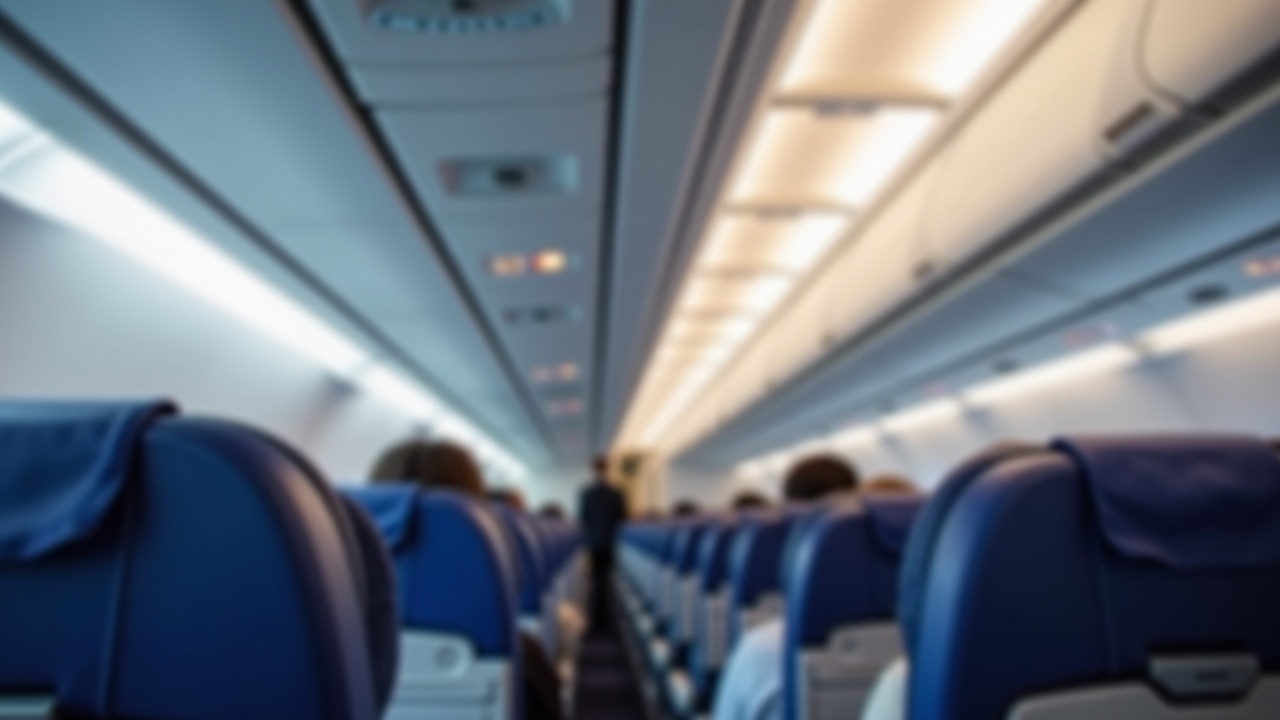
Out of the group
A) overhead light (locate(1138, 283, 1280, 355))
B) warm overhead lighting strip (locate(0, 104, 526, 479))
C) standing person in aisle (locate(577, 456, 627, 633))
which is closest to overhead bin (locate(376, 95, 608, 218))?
warm overhead lighting strip (locate(0, 104, 526, 479))

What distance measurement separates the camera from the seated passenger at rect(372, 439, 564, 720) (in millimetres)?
2926

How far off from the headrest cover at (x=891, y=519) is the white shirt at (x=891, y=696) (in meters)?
0.51

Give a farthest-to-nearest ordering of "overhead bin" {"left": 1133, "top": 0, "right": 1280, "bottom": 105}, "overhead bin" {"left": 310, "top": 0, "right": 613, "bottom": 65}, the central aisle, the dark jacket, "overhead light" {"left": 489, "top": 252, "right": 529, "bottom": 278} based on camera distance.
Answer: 1. the dark jacket
2. the central aisle
3. "overhead light" {"left": 489, "top": 252, "right": 529, "bottom": 278}
4. "overhead bin" {"left": 310, "top": 0, "right": 613, "bottom": 65}
5. "overhead bin" {"left": 1133, "top": 0, "right": 1280, "bottom": 105}

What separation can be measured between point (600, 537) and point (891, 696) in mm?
10499

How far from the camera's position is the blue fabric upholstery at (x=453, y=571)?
2092mm

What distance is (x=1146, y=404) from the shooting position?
5633 millimetres

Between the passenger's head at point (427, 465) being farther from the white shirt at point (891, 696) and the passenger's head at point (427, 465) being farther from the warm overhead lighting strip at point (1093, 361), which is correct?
the warm overhead lighting strip at point (1093, 361)

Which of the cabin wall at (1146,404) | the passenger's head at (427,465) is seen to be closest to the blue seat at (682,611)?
the cabin wall at (1146,404)

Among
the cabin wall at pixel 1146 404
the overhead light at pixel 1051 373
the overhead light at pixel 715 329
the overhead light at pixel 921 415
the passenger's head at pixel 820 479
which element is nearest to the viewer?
the passenger's head at pixel 820 479

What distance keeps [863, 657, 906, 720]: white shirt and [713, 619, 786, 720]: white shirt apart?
34.4 inches

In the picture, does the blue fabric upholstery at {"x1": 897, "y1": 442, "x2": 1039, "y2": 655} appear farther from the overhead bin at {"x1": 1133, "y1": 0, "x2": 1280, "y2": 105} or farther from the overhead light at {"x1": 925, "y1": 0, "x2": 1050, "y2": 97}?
the overhead light at {"x1": 925, "y1": 0, "x2": 1050, "y2": 97}

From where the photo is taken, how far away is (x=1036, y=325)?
4836mm

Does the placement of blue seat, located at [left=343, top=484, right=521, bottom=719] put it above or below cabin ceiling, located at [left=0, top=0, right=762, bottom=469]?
below

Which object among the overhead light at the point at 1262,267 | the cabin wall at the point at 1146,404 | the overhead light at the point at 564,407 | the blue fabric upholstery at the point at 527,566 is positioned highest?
the overhead light at the point at 564,407
